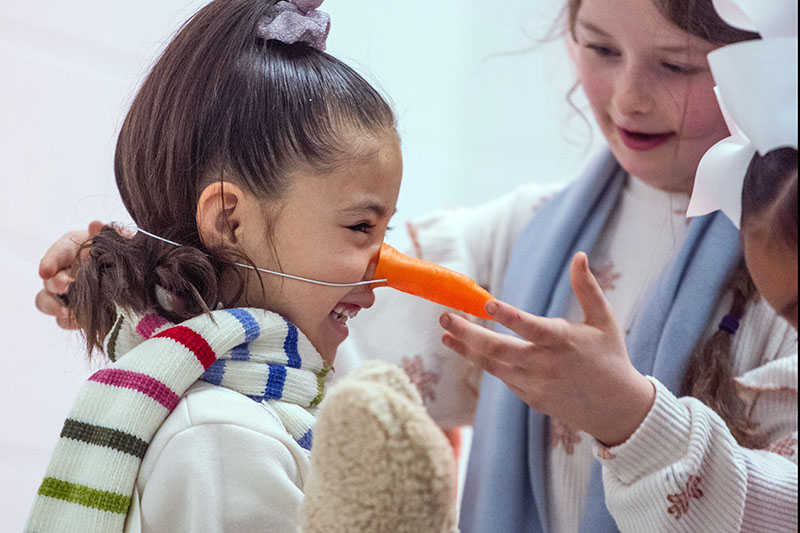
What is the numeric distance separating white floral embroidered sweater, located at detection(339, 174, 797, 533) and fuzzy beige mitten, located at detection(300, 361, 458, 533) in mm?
302

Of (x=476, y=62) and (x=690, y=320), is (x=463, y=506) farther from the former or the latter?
(x=476, y=62)

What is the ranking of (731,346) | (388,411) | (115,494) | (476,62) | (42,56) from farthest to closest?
1. (476,62)
2. (731,346)
3. (42,56)
4. (115,494)
5. (388,411)

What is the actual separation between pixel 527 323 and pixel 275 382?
0.18 metres

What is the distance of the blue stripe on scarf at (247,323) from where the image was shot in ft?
2.03

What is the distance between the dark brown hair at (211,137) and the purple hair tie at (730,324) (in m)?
0.43

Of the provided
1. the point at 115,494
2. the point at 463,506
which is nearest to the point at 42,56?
the point at 115,494

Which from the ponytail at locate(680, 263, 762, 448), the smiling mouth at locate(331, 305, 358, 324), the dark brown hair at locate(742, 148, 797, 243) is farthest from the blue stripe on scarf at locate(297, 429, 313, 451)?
the ponytail at locate(680, 263, 762, 448)

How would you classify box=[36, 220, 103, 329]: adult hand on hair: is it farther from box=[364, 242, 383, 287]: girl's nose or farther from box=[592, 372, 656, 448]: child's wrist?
box=[592, 372, 656, 448]: child's wrist

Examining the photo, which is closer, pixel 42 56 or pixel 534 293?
pixel 42 56

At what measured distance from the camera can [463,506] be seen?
3.40ft

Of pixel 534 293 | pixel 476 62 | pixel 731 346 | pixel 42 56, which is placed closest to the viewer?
pixel 42 56

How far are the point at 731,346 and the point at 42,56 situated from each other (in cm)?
70

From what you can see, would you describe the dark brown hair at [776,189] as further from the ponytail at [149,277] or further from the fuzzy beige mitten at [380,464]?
the ponytail at [149,277]

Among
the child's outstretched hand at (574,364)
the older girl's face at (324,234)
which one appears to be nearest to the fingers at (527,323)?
the child's outstretched hand at (574,364)
